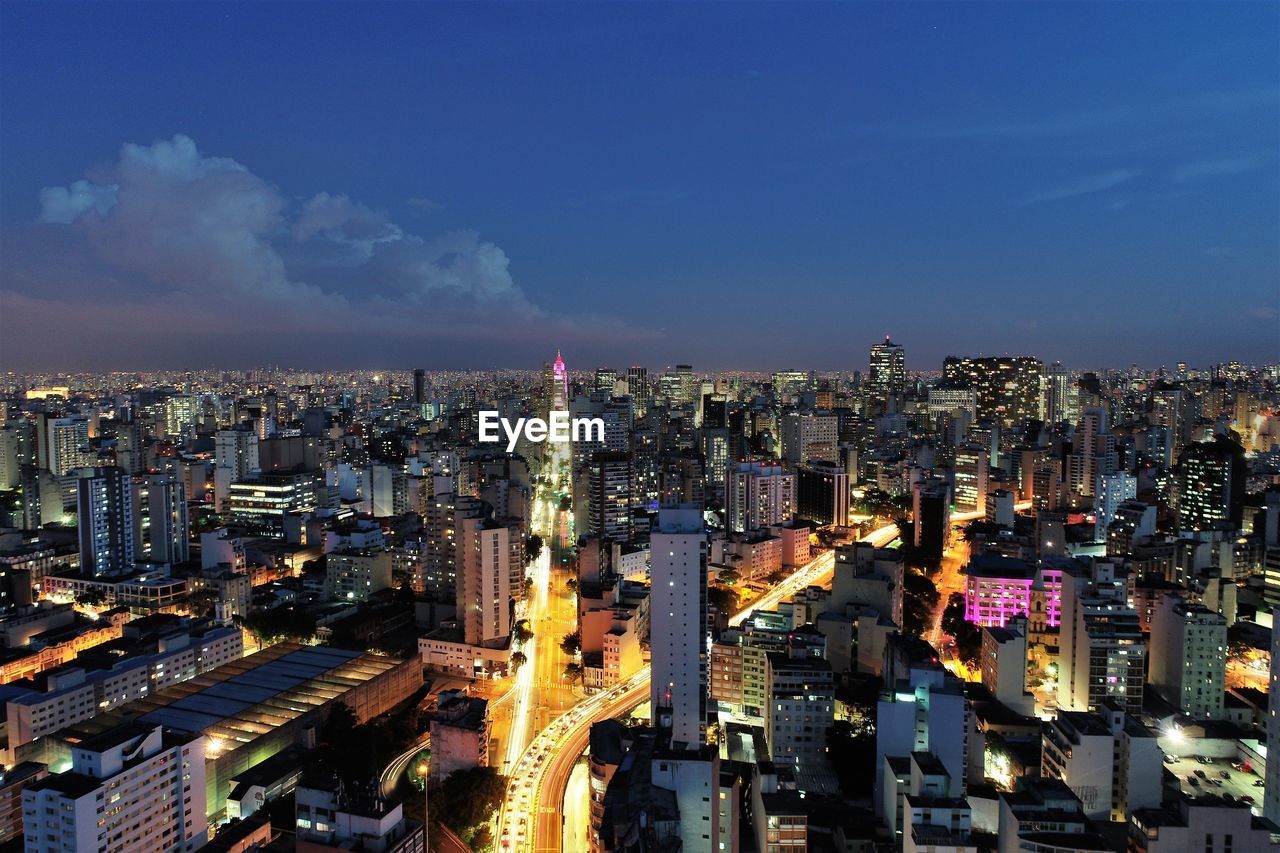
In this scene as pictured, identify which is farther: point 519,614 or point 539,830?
point 519,614

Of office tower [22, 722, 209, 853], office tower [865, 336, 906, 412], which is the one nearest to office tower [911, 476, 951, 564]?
office tower [22, 722, 209, 853]

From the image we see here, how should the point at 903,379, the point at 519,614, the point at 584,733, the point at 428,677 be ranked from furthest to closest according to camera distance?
the point at 903,379 → the point at 519,614 → the point at 428,677 → the point at 584,733

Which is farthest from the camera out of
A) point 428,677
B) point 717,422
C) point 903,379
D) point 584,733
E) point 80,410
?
point 903,379

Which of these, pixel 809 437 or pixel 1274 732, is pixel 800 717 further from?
pixel 809 437

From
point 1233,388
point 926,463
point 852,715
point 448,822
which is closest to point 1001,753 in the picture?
point 852,715

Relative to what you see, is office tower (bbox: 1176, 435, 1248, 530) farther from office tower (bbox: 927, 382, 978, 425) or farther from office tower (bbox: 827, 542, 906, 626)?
office tower (bbox: 927, 382, 978, 425)

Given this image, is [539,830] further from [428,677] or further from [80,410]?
[80,410]

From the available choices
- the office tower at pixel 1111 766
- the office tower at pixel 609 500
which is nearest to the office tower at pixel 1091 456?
the office tower at pixel 609 500
